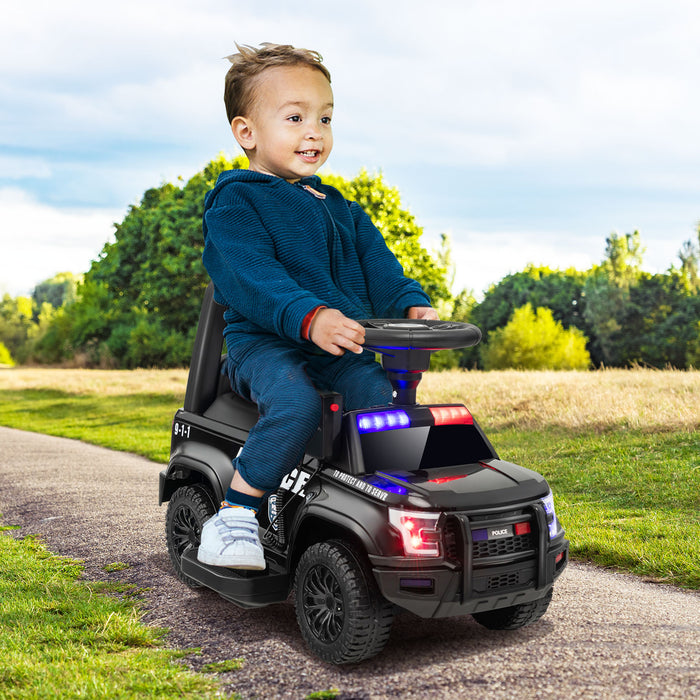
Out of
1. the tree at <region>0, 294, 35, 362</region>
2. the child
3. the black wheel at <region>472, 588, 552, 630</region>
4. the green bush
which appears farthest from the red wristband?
the tree at <region>0, 294, 35, 362</region>

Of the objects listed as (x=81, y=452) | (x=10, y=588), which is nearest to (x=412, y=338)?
(x=10, y=588)

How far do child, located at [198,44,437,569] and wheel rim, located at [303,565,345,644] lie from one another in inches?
A: 10.5

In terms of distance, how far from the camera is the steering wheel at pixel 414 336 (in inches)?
139

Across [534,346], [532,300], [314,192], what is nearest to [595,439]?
[314,192]

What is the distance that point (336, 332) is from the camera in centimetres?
349

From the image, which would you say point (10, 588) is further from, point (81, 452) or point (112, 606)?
point (81, 452)

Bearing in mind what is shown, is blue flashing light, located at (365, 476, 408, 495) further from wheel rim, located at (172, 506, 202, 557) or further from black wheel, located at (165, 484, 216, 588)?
wheel rim, located at (172, 506, 202, 557)

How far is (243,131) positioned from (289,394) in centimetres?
147

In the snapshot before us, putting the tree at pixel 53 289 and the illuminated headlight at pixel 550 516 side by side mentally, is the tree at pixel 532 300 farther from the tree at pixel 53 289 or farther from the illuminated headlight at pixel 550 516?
the tree at pixel 53 289

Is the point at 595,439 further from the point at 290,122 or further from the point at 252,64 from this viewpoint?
the point at 252,64

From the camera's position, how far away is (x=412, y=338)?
3.53 m

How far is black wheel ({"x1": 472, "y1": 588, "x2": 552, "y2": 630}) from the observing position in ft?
12.8

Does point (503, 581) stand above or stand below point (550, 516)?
below

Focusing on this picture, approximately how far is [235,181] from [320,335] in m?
1.11
